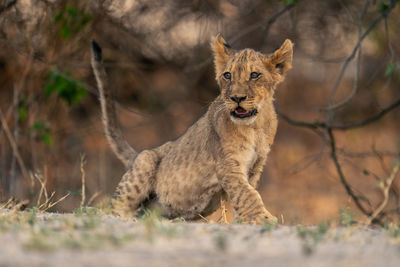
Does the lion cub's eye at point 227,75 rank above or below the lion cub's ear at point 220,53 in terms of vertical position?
below

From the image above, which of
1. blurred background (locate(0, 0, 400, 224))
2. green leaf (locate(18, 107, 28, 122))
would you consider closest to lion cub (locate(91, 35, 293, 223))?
blurred background (locate(0, 0, 400, 224))

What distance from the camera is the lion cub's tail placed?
6.17m

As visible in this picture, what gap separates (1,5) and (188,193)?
12.8 feet

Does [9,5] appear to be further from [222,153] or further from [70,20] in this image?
[222,153]

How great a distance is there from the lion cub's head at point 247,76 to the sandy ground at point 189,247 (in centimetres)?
177

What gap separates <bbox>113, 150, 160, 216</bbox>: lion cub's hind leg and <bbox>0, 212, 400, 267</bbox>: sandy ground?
2481 millimetres

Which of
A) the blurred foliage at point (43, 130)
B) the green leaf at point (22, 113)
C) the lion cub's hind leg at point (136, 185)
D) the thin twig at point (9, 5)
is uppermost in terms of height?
the thin twig at point (9, 5)

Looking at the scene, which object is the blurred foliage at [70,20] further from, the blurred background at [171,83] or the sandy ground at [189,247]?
the sandy ground at [189,247]

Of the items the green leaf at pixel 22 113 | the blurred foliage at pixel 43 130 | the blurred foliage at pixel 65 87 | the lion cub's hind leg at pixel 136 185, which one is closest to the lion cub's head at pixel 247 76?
the lion cub's hind leg at pixel 136 185

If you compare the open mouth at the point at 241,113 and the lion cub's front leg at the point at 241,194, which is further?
the open mouth at the point at 241,113

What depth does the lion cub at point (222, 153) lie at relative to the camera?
503 centimetres

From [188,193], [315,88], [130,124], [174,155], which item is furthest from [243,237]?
[315,88]

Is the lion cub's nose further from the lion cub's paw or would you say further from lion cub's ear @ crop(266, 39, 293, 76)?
the lion cub's paw

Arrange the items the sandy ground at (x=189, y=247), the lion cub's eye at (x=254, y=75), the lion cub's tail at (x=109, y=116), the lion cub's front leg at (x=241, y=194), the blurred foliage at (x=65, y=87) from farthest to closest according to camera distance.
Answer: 1. the blurred foliage at (x=65, y=87)
2. the lion cub's tail at (x=109, y=116)
3. the lion cub's eye at (x=254, y=75)
4. the lion cub's front leg at (x=241, y=194)
5. the sandy ground at (x=189, y=247)
